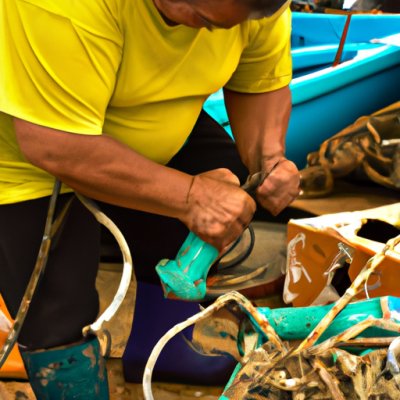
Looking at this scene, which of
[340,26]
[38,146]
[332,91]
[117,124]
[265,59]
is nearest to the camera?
[38,146]

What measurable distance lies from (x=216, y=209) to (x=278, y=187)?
0.57ft

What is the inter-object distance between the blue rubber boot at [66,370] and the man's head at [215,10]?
0.55 meters

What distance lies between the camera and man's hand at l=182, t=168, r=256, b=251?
0.93 m

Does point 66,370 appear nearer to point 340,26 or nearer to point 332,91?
point 332,91

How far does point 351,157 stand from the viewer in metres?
1.90

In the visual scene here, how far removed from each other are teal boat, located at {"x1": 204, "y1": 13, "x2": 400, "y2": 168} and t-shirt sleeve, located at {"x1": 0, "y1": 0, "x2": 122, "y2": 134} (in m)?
0.97

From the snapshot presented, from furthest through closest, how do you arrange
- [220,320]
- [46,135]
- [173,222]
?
Answer: [173,222] < [46,135] < [220,320]

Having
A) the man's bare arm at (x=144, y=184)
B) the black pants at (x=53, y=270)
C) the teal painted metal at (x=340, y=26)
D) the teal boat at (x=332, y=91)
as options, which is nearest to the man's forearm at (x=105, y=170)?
the man's bare arm at (x=144, y=184)

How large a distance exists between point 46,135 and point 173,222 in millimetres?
403

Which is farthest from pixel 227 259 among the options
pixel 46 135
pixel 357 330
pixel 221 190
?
pixel 357 330

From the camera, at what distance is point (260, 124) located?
3.83ft

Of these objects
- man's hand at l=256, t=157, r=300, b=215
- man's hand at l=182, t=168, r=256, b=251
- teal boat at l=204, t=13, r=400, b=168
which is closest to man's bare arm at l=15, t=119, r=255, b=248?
man's hand at l=182, t=168, r=256, b=251

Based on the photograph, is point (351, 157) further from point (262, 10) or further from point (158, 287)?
point (262, 10)

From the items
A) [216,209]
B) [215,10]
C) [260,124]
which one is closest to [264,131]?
[260,124]
